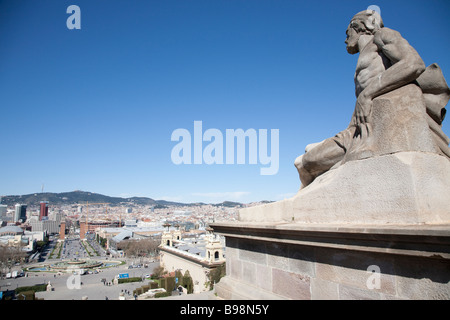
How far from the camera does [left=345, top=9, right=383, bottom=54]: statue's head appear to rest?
12.6 feet

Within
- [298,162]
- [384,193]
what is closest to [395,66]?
[384,193]

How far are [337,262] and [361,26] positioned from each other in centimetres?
290

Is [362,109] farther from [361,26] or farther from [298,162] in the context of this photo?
[361,26]

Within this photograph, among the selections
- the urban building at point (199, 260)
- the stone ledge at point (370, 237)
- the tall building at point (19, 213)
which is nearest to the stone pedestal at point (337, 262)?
the stone ledge at point (370, 237)

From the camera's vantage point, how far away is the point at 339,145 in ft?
11.9

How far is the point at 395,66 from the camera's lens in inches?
126

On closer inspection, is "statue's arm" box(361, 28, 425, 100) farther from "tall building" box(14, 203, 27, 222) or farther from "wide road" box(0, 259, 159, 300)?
"tall building" box(14, 203, 27, 222)

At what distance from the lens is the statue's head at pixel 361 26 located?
383 cm

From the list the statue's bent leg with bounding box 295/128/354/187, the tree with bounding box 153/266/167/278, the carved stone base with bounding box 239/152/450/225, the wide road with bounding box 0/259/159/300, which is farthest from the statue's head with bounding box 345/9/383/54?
the tree with bounding box 153/266/167/278

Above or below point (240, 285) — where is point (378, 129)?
above
